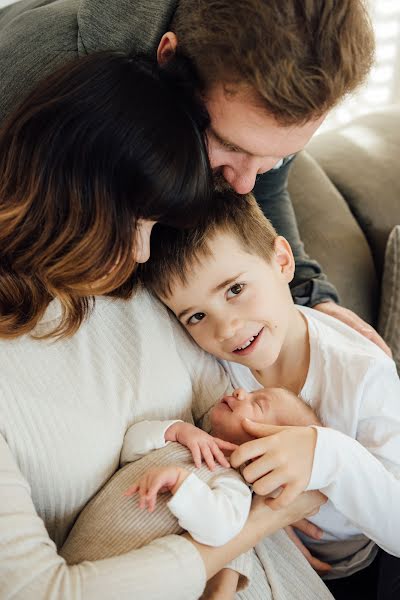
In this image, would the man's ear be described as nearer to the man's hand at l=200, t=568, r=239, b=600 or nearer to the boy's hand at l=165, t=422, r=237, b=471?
the boy's hand at l=165, t=422, r=237, b=471

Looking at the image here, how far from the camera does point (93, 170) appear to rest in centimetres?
92

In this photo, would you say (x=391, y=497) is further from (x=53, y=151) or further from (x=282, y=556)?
(x=53, y=151)

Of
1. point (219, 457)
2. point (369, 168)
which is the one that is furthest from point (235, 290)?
point (369, 168)

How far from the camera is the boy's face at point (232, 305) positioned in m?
1.24

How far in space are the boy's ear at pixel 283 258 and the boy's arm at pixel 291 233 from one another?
0.26 meters

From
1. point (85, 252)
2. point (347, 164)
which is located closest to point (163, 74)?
point (85, 252)

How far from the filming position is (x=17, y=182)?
0.97m

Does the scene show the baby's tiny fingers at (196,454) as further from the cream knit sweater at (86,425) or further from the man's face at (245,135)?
the man's face at (245,135)

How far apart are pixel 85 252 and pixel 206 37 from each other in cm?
42

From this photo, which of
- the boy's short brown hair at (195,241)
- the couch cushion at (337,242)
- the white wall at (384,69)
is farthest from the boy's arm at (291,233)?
the white wall at (384,69)

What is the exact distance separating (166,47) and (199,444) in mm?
737

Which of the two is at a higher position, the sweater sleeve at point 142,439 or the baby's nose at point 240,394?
the sweater sleeve at point 142,439

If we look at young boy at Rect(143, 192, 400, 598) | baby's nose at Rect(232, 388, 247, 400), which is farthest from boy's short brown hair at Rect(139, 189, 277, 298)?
baby's nose at Rect(232, 388, 247, 400)

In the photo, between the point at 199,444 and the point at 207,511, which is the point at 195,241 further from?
the point at 207,511
